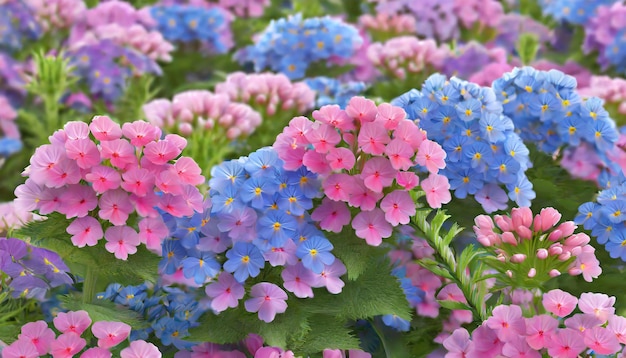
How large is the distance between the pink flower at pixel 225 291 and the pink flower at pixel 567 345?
0.55m

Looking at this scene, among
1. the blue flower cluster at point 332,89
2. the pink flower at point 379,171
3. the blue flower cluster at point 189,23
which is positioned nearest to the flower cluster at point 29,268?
the pink flower at point 379,171

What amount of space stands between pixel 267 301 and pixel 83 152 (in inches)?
16.4

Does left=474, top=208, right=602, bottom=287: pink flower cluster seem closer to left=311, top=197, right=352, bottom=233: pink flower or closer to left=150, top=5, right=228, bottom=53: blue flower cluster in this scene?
left=311, top=197, right=352, bottom=233: pink flower

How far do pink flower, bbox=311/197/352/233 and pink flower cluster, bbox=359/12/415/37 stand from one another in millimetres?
2036

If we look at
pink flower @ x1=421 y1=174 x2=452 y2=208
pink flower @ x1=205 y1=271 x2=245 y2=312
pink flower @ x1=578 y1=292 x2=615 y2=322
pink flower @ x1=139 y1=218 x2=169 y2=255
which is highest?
pink flower @ x1=421 y1=174 x2=452 y2=208

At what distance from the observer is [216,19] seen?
11.0 ft

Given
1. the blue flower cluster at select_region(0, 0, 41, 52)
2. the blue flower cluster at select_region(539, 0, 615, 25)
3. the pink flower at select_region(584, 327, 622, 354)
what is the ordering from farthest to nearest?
the blue flower cluster at select_region(539, 0, 615, 25)
the blue flower cluster at select_region(0, 0, 41, 52)
the pink flower at select_region(584, 327, 622, 354)

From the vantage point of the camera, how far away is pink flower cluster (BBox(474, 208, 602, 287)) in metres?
1.43

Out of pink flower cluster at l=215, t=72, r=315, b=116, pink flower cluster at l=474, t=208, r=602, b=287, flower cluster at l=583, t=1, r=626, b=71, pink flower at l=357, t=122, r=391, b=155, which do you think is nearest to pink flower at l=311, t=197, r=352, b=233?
pink flower at l=357, t=122, r=391, b=155

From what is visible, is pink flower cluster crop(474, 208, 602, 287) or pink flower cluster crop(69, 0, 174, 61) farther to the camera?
pink flower cluster crop(69, 0, 174, 61)

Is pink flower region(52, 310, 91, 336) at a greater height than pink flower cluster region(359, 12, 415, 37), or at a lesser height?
greater

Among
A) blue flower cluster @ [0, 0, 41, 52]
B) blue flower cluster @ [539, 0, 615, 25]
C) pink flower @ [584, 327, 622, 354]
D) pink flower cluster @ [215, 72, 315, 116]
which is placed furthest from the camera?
blue flower cluster @ [539, 0, 615, 25]

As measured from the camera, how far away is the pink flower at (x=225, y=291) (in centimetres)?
147

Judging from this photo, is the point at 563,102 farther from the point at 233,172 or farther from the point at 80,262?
the point at 80,262
